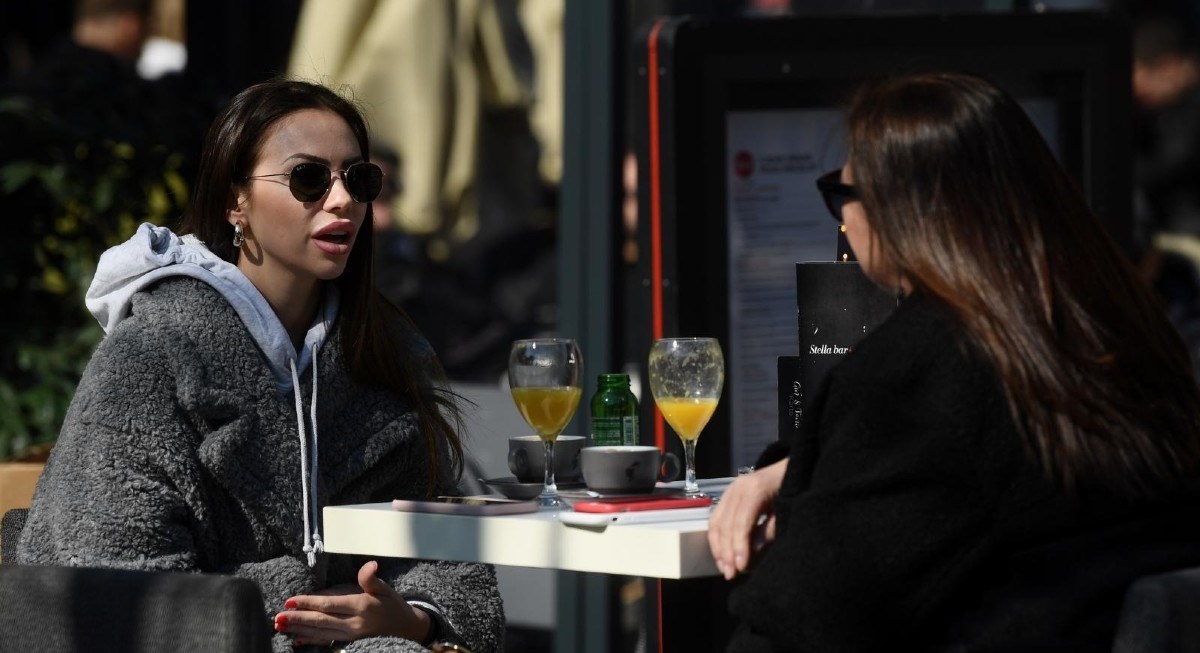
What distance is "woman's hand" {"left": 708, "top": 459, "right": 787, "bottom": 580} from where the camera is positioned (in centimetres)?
216

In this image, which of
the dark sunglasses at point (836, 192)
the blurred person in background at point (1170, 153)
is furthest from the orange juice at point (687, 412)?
the blurred person in background at point (1170, 153)

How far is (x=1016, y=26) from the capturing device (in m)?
3.91

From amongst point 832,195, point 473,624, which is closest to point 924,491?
point 832,195

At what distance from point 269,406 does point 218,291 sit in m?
0.21

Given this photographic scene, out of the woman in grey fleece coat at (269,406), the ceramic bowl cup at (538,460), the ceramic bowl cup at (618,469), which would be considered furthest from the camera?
the ceramic bowl cup at (538,460)

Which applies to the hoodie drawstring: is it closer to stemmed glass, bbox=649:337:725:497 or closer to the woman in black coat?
stemmed glass, bbox=649:337:725:497

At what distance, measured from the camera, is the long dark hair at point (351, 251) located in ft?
9.83

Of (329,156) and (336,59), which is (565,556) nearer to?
(329,156)

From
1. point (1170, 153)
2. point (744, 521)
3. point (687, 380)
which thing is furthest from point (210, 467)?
point (1170, 153)

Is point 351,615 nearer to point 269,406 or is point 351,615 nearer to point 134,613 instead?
point 269,406

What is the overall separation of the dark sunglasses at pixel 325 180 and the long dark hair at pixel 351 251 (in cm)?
9

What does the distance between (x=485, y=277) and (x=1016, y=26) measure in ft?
7.49

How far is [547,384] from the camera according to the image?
2670mm

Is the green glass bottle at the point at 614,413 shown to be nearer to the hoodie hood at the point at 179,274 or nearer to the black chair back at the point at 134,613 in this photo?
the hoodie hood at the point at 179,274
